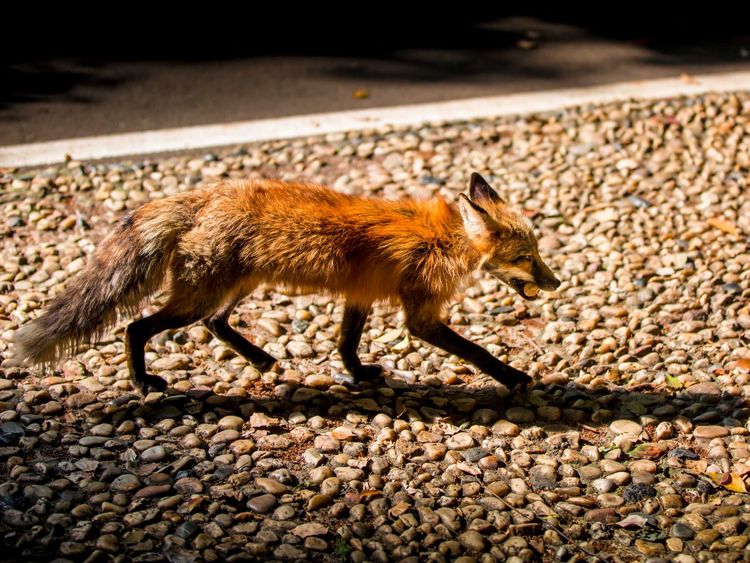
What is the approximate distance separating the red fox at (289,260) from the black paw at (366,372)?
4 cm

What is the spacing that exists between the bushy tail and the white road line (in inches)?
112

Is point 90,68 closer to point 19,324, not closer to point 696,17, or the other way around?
point 19,324

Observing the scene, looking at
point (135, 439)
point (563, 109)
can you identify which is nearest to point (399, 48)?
point (563, 109)

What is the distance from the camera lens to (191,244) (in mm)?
4191

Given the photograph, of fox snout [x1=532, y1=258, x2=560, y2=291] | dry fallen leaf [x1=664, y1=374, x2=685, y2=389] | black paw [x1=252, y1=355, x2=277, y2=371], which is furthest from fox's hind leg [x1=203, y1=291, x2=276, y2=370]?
dry fallen leaf [x1=664, y1=374, x2=685, y2=389]

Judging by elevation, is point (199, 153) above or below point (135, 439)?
above

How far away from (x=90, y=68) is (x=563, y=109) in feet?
14.4

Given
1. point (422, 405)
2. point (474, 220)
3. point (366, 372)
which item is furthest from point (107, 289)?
point (474, 220)

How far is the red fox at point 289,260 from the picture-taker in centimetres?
418

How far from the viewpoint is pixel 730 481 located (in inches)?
160

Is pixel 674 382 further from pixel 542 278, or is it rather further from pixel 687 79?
pixel 687 79

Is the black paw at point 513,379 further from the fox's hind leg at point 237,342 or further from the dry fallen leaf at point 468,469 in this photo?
the fox's hind leg at point 237,342

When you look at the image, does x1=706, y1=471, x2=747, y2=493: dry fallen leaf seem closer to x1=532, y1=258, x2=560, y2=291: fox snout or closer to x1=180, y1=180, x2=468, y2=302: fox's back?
x1=532, y1=258, x2=560, y2=291: fox snout

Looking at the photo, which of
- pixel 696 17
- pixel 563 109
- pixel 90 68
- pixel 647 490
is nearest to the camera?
pixel 647 490
